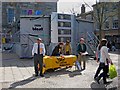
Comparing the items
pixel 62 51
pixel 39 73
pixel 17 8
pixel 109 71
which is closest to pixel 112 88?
pixel 109 71

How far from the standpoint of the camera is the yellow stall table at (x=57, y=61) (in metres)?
10.8

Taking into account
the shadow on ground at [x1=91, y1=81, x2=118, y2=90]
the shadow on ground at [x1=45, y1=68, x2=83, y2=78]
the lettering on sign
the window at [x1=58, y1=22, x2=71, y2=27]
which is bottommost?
the shadow on ground at [x1=45, y1=68, x2=83, y2=78]

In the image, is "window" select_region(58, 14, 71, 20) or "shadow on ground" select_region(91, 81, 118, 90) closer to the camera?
"shadow on ground" select_region(91, 81, 118, 90)

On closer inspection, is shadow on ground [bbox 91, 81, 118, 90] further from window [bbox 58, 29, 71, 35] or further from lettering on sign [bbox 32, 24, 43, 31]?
window [bbox 58, 29, 71, 35]

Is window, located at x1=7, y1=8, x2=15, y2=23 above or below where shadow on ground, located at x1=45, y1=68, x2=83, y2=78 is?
above

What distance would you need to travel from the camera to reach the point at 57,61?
11.3m

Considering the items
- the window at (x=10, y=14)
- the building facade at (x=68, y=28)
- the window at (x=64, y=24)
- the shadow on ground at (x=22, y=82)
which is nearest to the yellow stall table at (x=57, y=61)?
the shadow on ground at (x=22, y=82)

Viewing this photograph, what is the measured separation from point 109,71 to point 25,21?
1082cm

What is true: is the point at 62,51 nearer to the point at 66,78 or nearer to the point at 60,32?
the point at 66,78

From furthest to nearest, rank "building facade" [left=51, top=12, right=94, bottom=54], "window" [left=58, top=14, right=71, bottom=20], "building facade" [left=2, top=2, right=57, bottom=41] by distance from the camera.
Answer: "building facade" [left=2, top=2, right=57, bottom=41]
"window" [left=58, top=14, right=71, bottom=20]
"building facade" [left=51, top=12, right=94, bottom=54]

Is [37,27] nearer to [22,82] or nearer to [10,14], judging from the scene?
[22,82]

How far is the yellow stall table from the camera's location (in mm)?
10820

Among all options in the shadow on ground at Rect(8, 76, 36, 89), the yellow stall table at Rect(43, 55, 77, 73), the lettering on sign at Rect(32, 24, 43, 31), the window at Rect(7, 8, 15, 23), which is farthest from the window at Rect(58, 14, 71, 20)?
the window at Rect(7, 8, 15, 23)

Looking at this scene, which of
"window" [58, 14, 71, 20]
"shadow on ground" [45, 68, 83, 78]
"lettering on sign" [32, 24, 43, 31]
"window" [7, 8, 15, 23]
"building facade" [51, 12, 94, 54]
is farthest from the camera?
"window" [7, 8, 15, 23]
